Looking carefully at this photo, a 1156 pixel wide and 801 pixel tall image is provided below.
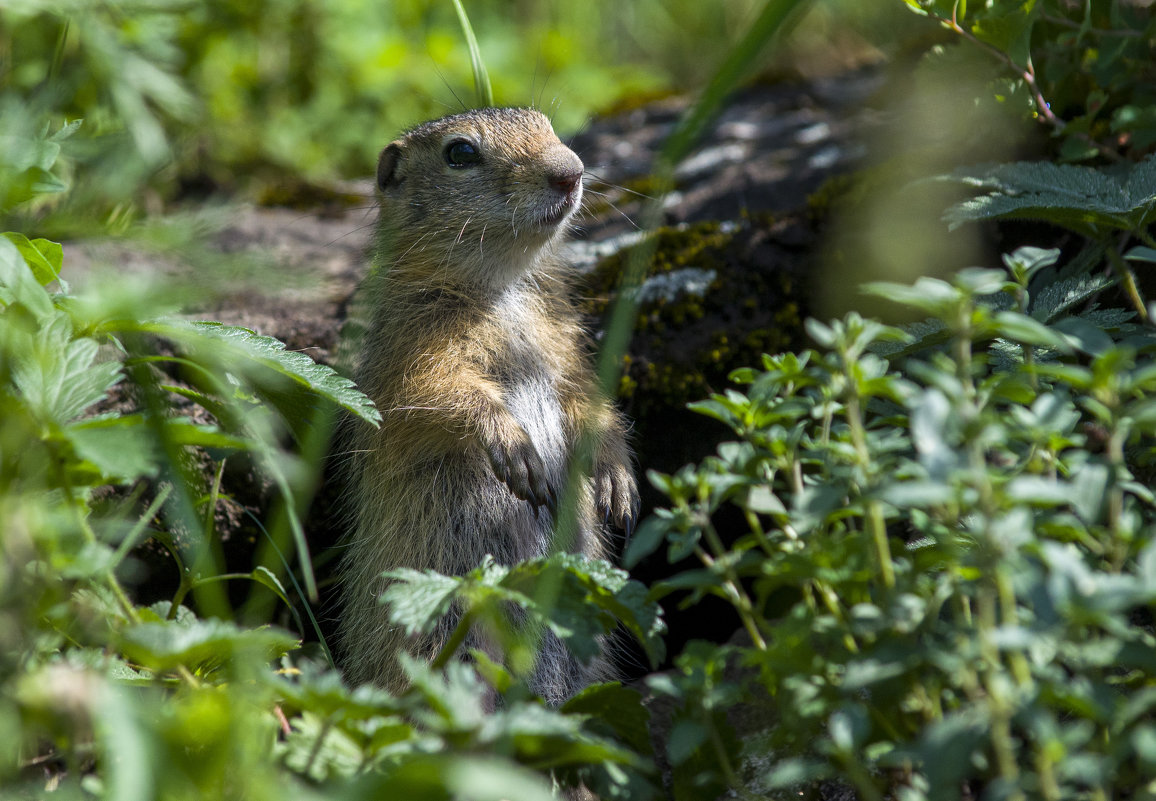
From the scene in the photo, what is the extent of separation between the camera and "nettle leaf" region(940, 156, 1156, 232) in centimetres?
293

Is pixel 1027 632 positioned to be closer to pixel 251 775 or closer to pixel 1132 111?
pixel 251 775

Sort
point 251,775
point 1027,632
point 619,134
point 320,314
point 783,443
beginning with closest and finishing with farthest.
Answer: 1. point 1027,632
2. point 251,775
3. point 783,443
4. point 320,314
5. point 619,134

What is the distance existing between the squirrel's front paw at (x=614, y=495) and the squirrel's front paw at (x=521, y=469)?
0.30m

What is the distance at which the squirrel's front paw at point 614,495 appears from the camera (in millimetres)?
3625

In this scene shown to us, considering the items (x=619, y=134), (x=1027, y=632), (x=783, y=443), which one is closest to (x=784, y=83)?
(x=619, y=134)

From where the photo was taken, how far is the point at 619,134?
6.75 metres

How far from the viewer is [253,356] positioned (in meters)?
2.40

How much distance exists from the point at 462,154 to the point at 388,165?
487 millimetres

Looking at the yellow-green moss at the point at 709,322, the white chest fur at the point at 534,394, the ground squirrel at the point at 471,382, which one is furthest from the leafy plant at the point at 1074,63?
the white chest fur at the point at 534,394

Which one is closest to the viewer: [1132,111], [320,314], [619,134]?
[1132,111]

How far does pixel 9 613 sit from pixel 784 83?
6.42 meters

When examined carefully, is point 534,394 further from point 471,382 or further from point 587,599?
point 587,599

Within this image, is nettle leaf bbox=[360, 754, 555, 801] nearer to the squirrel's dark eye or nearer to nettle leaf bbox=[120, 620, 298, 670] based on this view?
nettle leaf bbox=[120, 620, 298, 670]

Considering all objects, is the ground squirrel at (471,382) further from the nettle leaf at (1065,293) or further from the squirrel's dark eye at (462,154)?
the nettle leaf at (1065,293)
